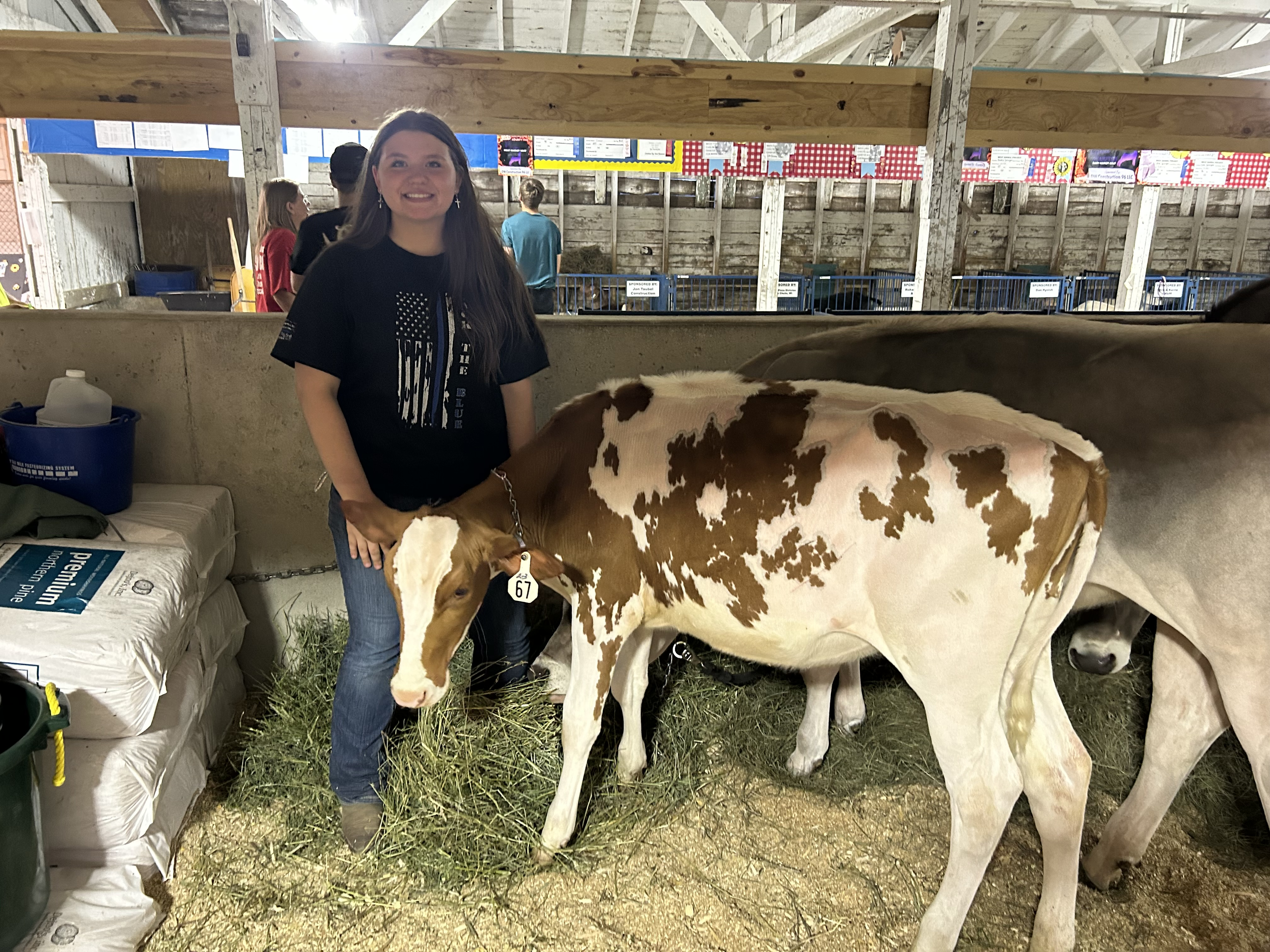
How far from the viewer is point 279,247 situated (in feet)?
14.3

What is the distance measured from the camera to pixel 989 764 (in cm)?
229

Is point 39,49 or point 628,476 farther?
point 39,49

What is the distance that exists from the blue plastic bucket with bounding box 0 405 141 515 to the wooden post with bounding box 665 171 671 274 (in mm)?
12719

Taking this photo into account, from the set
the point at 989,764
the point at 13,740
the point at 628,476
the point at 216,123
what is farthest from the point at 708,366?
the point at 13,740

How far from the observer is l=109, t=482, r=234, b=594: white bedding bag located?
3.12m

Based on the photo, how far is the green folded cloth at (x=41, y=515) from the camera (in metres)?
2.88

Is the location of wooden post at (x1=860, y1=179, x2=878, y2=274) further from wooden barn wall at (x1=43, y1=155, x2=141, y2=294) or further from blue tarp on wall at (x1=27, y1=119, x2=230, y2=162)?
wooden barn wall at (x1=43, y1=155, x2=141, y2=294)

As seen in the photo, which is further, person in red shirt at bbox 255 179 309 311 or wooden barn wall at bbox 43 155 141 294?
wooden barn wall at bbox 43 155 141 294

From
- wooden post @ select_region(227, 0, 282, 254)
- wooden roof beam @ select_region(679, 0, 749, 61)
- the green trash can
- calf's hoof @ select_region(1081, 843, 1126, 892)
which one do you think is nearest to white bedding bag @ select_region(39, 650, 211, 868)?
the green trash can

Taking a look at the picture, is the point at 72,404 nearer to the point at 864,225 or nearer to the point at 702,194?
the point at 702,194

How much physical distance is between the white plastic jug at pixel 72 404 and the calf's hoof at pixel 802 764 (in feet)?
9.50

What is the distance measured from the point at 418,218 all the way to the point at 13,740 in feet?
6.11

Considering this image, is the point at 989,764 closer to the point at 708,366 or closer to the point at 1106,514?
the point at 1106,514

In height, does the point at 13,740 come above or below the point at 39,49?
below
